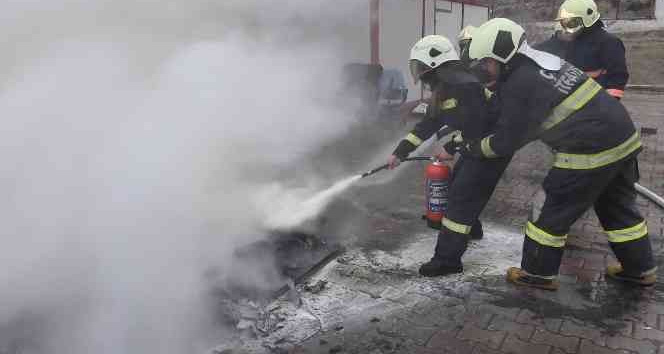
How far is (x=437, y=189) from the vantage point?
413 cm

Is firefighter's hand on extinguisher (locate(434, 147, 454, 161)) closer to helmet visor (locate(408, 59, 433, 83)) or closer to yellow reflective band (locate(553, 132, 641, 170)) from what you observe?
helmet visor (locate(408, 59, 433, 83))

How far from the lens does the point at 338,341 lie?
2.80 m

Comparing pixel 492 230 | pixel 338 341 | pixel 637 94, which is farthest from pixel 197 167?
pixel 637 94

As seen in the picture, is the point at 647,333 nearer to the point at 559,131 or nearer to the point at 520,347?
the point at 520,347

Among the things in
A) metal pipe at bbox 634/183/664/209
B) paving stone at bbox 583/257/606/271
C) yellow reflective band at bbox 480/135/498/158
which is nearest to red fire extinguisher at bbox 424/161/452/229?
yellow reflective band at bbox 480/135/498/158

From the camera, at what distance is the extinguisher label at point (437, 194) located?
4.12 metres

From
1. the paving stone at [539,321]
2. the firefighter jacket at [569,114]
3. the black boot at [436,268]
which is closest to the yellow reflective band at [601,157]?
the firefighter jacket at [569,114]

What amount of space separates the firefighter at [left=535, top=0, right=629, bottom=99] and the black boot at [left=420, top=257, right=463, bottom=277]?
2.14 m

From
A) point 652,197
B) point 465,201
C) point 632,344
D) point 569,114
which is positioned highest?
point 569,114

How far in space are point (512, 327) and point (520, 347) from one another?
201mm

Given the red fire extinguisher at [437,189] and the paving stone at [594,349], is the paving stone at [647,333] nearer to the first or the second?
the paving stone at [594,349]

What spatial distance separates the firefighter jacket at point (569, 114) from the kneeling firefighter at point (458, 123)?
0.41 meters

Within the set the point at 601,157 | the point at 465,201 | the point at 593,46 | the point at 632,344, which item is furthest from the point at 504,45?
the point at 593,46

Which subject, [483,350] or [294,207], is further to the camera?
[294,207]
